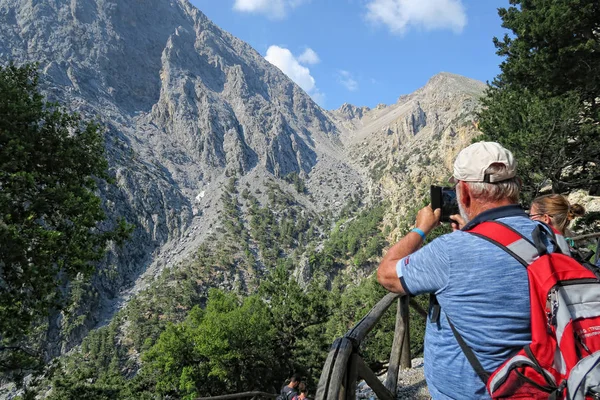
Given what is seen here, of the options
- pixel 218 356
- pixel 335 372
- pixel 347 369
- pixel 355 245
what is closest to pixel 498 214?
pixel 335 372

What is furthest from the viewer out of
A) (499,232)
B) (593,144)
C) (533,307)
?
(593,144)

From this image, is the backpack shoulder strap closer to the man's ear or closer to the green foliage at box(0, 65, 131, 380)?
the man's ear

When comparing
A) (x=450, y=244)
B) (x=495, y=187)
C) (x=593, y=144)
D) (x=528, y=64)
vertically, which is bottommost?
(x=450, y=244)

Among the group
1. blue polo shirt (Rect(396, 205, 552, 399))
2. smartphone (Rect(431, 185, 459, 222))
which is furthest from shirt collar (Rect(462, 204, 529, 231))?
smartphone (Rect(431, 185, 459, 222))

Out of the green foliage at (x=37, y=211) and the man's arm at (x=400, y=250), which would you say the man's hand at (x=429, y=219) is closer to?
the man's arm at (x=400, y=250)

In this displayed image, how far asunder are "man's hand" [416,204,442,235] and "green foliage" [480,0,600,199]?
1425cm

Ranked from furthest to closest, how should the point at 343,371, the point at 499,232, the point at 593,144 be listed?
the point at 593,144, the point at 343,371, the point at 499,232

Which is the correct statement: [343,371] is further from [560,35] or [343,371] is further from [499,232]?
[560,35]

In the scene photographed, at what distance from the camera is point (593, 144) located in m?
13.8

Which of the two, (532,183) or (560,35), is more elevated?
(560,35)

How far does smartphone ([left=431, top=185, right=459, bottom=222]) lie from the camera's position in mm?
2268

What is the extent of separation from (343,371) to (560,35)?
17043 millimetres

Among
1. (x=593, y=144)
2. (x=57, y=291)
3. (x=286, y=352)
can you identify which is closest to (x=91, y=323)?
(x=286, y=352)

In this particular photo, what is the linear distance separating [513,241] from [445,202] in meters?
0.76
